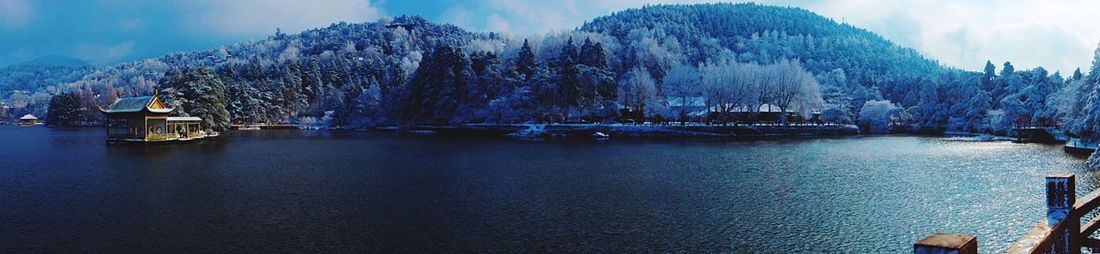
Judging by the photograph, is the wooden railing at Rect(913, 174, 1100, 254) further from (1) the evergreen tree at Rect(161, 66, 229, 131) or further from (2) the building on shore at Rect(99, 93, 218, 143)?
(1) the evergreen tree at Rect(161, 66, 229, 131)

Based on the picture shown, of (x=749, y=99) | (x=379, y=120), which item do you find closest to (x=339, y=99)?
(x=379, y=120)

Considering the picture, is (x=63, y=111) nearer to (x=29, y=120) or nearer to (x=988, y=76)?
(x=29, y=120)

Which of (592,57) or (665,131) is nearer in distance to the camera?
(665,131)

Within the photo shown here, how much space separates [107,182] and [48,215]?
28.3 feet

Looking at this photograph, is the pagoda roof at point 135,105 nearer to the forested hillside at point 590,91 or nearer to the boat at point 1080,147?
the forested hillside at point 590,91

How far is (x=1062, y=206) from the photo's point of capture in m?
6.25

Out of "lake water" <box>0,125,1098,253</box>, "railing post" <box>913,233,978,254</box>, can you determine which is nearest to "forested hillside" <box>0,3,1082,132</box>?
"lake water" <box>0,125,1098,253</box>

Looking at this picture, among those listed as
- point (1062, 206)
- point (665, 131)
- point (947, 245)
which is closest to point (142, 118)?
point (665, 131)

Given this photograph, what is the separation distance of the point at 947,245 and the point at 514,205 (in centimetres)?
1727

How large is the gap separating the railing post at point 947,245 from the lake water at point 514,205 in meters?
10.9

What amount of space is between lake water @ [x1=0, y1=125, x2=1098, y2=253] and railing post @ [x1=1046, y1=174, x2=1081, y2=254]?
8.17 metres

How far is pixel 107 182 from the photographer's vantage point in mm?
26156

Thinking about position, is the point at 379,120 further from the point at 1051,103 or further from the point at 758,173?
the point at 1051,103

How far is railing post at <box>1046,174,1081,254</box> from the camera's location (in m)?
6.11
